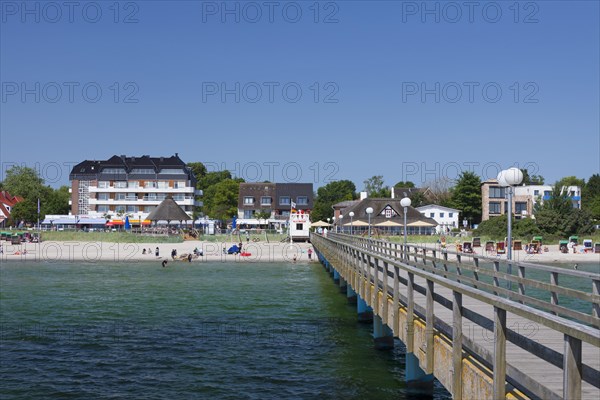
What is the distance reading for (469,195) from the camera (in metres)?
94.6

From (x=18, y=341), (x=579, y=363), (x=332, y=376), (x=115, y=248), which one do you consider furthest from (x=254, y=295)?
(x=115, y=248)

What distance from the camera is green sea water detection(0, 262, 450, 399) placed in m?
15.3

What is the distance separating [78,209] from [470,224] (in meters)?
66.4

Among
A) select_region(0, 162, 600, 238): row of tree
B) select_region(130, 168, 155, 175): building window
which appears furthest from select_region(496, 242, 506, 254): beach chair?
select_region(130, 168, 155, 175): building window

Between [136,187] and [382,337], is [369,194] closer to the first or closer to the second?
[136,187]

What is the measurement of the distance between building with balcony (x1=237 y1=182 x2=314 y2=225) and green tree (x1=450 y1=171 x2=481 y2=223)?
28.5m

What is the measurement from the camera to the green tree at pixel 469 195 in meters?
94.5

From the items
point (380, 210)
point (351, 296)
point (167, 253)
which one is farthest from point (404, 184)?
point (351, 296)

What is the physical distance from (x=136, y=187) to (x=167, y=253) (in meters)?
43.9

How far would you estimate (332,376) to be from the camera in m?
16.2

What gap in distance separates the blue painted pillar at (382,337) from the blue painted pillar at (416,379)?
4971 millimetres

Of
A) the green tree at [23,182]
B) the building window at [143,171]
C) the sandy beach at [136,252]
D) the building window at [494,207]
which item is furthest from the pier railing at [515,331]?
the green tree at [23,182]

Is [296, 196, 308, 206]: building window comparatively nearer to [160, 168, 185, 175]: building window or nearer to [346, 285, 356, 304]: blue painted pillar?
[160, 168, 185, 175]: building window

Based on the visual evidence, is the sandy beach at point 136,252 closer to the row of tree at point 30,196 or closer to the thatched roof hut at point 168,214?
the thatched roof hut at point 168,214
